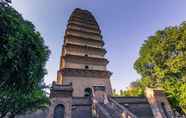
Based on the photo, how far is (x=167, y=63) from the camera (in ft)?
64.8

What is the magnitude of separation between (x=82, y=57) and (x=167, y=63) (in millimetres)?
12664

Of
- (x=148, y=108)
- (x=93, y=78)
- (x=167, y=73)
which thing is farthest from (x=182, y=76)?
(x=93, y=78)

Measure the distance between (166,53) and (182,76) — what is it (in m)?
3.49

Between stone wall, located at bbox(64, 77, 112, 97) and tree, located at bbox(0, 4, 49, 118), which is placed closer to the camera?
tree, located at bbox(0, 4, 49, 118)

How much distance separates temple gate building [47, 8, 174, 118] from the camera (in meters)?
16.0

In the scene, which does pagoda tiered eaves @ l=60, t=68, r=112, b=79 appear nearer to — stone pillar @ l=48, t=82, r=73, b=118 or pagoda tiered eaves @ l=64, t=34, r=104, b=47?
pagoda tiered eaves @ l=64, t=34, r=104, b=47

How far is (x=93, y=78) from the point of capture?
2489 centimetres

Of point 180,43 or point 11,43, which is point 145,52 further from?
point 11,43

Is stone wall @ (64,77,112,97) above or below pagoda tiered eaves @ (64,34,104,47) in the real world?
below

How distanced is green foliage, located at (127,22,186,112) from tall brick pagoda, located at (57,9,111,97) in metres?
6.41

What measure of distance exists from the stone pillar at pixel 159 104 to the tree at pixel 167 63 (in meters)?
1.58

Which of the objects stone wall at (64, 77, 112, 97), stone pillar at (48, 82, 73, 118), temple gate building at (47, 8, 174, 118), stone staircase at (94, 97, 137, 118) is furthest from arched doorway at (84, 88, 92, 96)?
stone pillar at (48, 82, 73, 118)

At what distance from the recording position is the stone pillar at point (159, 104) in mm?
17061

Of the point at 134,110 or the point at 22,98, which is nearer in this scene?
the point at 22,98
